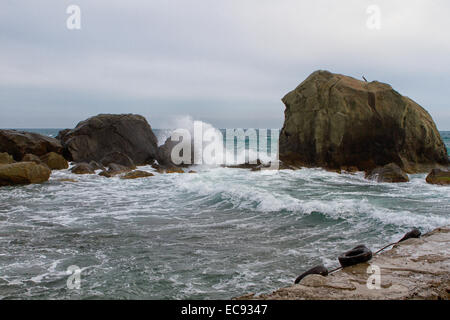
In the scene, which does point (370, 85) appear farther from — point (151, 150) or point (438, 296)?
point (438, 296)

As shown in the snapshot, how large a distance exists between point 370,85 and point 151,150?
47.8 feet

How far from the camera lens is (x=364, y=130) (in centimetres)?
2142

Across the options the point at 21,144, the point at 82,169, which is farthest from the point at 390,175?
the point at 21,144

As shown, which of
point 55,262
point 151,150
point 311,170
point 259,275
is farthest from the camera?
point 151,150

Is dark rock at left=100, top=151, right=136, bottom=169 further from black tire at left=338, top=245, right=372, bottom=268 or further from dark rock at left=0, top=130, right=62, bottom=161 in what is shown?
black tire at left=338, top=245, right=372, bottom=268

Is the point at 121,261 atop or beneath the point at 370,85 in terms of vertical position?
beneath

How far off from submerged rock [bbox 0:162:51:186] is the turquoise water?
75cm

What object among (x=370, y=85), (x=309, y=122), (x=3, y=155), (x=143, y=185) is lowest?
(x=143, y=185)

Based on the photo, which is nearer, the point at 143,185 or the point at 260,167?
the point at 143,185

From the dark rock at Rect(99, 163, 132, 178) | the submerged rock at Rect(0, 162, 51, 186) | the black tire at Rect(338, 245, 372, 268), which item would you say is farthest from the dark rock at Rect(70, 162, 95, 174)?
the black tire at Rect(338, 245, 372, 268)

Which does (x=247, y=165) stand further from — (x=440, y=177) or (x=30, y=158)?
(x=30, y=158)

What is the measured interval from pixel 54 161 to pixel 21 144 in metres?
2.14
